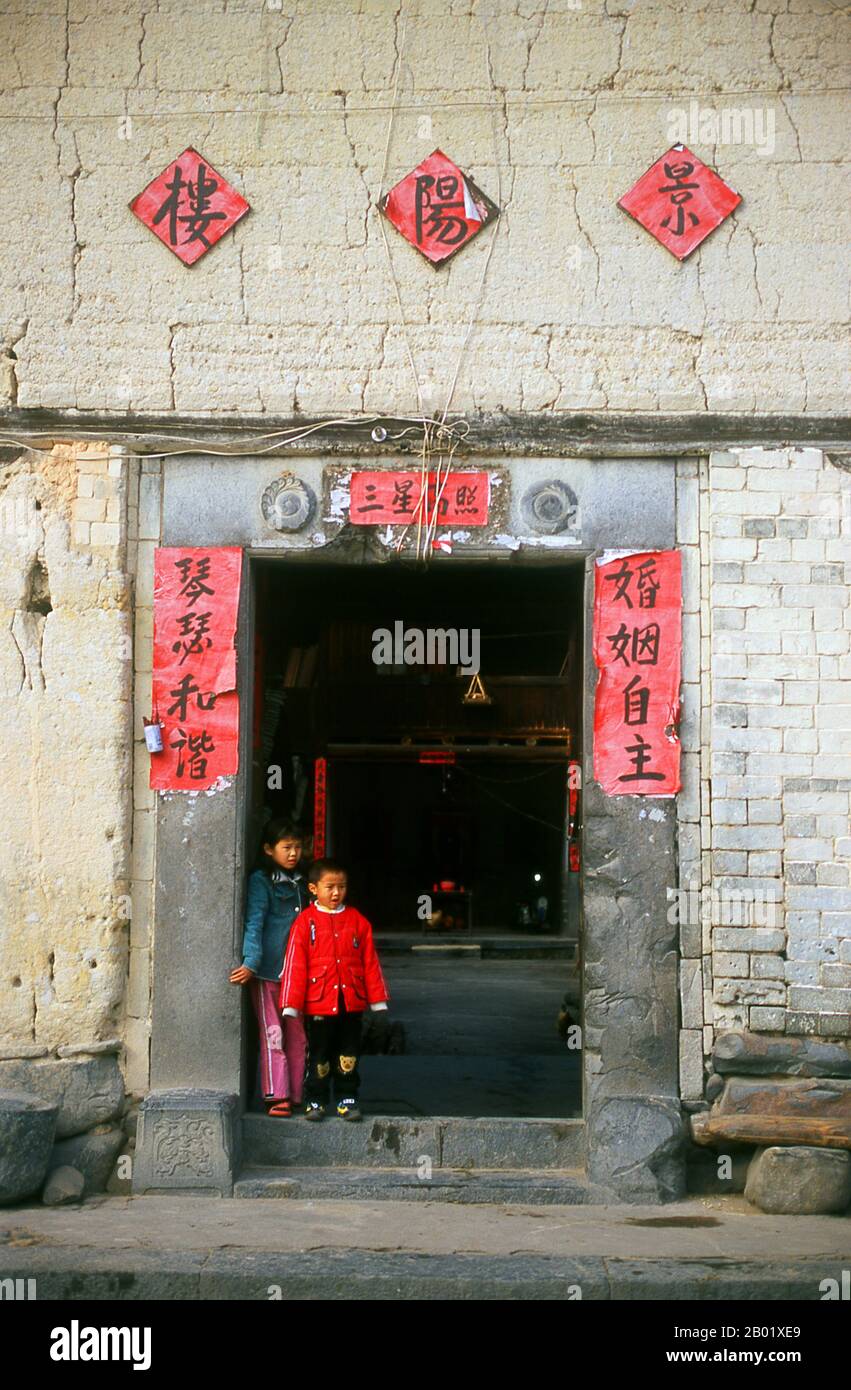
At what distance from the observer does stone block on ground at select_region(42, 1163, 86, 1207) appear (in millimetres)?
6160

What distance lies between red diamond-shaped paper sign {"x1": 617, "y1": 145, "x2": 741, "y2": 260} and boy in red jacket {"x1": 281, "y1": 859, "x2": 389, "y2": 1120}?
3764 millimetres

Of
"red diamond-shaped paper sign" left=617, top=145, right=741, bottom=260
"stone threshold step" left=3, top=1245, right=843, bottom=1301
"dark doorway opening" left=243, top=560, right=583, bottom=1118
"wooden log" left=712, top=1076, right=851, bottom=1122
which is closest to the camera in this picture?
"stone threshold step" left=3, top=1245, right=843, bottom=1301

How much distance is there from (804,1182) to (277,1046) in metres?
2.69

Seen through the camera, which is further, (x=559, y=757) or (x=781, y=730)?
(x=559, y=757)

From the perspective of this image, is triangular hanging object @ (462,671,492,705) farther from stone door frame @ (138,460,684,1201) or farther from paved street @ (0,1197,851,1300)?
paved street @ (0,1197,851,1300)

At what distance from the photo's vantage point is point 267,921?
688 cm

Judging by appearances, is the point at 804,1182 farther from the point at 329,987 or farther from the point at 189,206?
the point at 189,206

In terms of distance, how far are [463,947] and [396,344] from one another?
41.3ft

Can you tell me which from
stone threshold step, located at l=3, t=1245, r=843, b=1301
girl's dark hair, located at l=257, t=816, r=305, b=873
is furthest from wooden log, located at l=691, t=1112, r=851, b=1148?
girl's dark hair, located at l=257, t=816, r=305, b=873

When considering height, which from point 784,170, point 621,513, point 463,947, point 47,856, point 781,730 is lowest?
point 463,947

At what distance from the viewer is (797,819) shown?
258 inches

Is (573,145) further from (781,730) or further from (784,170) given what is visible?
(781,730)

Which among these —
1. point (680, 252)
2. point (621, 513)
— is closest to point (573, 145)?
point (680, 252)

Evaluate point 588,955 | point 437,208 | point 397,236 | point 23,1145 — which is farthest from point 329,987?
point 437,208
